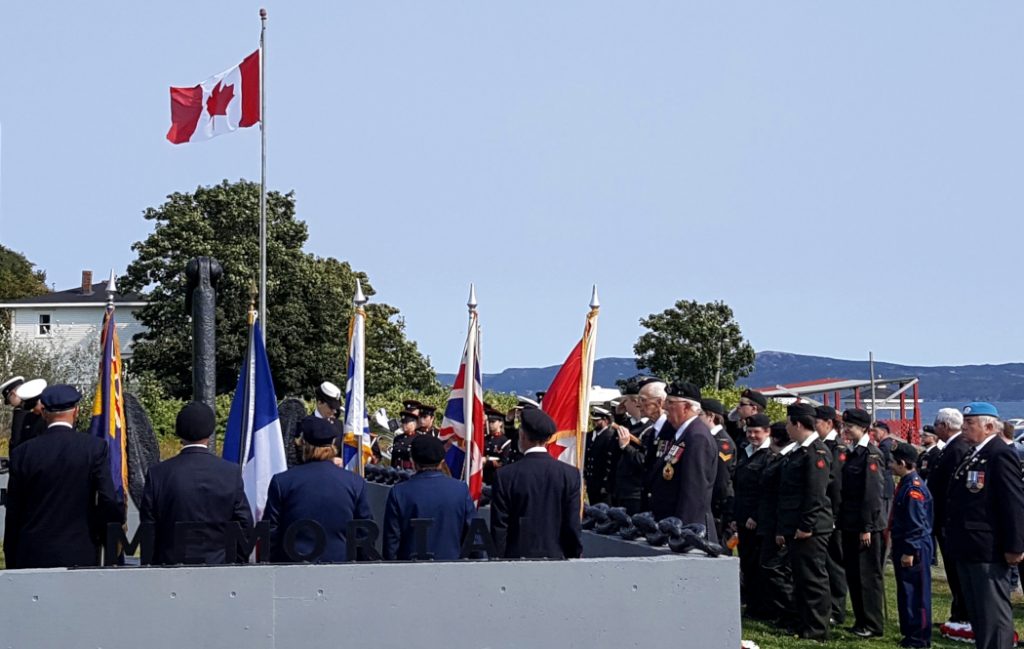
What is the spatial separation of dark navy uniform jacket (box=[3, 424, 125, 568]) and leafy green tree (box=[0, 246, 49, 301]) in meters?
84.4

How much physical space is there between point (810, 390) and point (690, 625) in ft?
149

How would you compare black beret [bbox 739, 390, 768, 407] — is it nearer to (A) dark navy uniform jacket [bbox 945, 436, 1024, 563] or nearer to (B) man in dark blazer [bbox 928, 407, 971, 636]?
(B) man in dark blazer [bbox 928, 407, 971, 636]

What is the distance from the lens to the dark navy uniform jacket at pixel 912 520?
38.0 feet

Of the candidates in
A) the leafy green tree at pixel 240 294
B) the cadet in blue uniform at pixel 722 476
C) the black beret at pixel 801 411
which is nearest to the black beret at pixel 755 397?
the cadet in blue uniform at pixel 722 476

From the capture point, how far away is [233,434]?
445 inches

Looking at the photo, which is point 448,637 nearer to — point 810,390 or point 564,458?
point 564,458

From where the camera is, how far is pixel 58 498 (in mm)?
7863

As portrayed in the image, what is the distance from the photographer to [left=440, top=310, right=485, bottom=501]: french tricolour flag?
14.0m

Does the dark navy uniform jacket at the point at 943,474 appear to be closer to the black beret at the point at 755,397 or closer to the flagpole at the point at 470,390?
the black beret at the point at 755,397

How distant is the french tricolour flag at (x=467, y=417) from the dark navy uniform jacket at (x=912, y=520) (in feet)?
13.6

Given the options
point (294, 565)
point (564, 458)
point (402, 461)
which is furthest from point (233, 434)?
point (402, 461)

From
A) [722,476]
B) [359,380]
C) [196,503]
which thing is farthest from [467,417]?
[196,503]

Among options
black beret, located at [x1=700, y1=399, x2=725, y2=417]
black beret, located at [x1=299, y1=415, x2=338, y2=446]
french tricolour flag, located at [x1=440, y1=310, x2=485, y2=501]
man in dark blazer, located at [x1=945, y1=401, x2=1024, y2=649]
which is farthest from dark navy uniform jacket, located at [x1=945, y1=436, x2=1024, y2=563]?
french tricolour flag, located at [x1=440, y1=310, x2=485, y2=501]

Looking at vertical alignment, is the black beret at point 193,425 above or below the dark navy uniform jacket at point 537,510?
above
